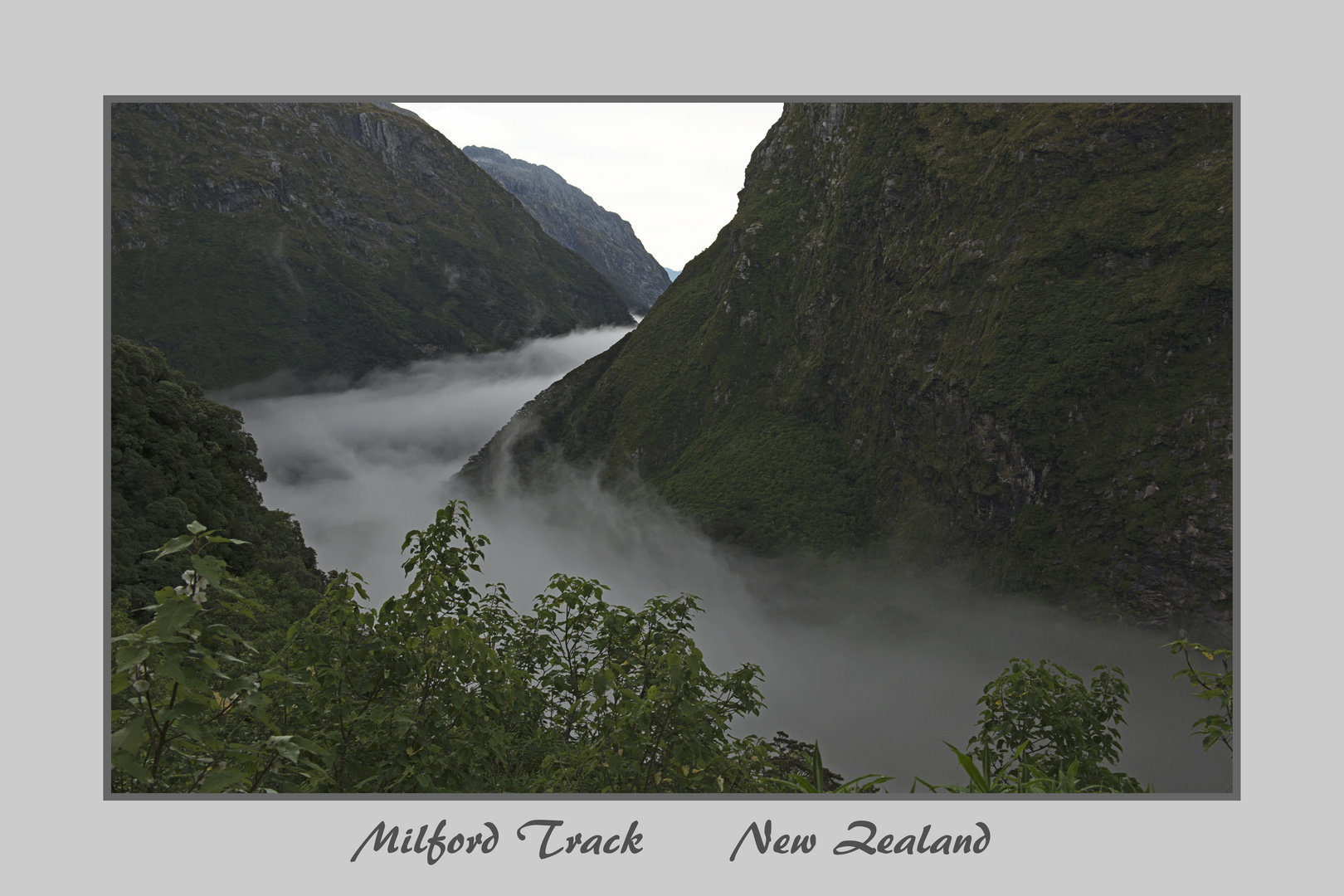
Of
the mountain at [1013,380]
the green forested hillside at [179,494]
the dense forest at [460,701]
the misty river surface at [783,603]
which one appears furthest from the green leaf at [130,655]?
the mountain at [1013,380]

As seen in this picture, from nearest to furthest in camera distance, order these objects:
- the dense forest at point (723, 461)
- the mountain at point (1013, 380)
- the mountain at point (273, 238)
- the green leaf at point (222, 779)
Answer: the green leaf at point (222, 779), the dense forest at point (723, 461), the mountain at point (1013, 380), the mountain at point (273, 238)

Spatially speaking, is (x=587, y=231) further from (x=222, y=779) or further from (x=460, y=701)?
(x=222, y=779)

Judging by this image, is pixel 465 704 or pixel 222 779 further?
pixel 465 704

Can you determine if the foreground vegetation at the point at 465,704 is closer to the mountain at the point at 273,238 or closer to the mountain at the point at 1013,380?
the mountain at the point at 1013,380

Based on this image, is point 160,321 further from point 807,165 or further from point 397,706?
point 807,165

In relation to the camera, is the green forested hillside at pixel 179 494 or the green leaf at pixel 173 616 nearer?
the green leaf at pixel 173 616

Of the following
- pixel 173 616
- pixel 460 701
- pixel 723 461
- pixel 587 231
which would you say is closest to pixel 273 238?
pixel 723 461
